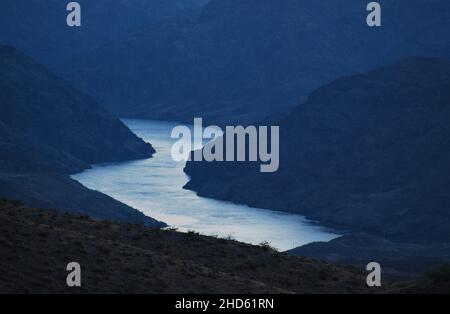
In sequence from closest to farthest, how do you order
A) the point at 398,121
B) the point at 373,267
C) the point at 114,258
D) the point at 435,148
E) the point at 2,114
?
the point at 114,258, the point at 373,267, the point at 435,148, the point at 398,121, the point at 2,114

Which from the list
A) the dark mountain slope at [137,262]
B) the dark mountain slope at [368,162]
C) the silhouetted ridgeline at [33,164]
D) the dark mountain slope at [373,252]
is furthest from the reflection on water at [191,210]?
the dark mountain slope at [137,262]

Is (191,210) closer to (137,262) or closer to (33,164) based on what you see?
(33,164)

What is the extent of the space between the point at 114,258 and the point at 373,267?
11.1m

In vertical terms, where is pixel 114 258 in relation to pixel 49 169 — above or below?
below

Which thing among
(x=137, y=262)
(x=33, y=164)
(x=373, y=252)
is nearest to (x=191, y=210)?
(x=33, y=164)

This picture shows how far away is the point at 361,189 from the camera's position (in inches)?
6230

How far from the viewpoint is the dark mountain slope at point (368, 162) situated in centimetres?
14488

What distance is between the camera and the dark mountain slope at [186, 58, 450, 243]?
144875 millimetres

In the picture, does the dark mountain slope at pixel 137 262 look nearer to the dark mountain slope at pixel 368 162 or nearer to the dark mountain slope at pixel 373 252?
the dark mountain slope at pixel 373 252

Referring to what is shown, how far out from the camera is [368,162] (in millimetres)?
165125

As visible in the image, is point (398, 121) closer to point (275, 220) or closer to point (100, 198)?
point (275, 220)

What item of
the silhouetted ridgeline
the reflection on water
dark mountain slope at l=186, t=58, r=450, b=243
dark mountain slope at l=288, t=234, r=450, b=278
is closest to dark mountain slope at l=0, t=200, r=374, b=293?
dark mountain slope at l=288, t=234, r=450, b=278

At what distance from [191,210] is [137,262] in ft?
369
